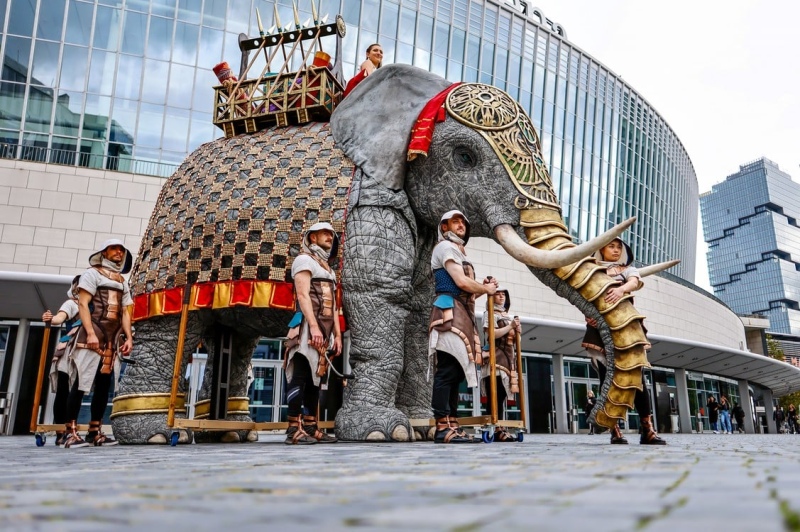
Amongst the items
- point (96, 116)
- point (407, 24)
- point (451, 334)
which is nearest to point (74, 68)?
point (96, 116)

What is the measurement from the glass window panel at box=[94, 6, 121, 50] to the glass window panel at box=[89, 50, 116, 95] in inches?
12.5

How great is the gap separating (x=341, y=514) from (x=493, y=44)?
3116 cm

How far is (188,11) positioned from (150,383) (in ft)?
71.8

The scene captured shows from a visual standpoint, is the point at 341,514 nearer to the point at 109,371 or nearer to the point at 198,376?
the point at 109,371

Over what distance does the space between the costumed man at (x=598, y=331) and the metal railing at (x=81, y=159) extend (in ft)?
61.0

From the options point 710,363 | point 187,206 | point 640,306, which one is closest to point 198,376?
point 187,206

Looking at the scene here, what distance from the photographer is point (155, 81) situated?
24484mm

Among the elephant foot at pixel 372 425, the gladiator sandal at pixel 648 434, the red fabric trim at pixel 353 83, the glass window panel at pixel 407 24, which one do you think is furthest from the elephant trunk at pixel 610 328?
the glass window panel at pixel 407 24

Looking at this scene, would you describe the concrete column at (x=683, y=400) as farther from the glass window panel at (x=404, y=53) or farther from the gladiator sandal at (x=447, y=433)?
the gladiator sandal at (x=447, y=433)

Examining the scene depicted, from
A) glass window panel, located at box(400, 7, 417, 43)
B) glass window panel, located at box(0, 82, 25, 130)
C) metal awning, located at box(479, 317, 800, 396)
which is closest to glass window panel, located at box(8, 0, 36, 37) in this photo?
glass window panel, located at box(0, 82, 25, 130)

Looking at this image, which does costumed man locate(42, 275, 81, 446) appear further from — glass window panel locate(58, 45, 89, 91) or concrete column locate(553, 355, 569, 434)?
glass window panel locate(58, 45, 89, 91)

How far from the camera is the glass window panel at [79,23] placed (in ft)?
77.7

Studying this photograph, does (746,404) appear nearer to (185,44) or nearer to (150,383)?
(185,44)

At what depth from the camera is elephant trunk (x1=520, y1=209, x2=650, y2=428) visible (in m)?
5.11
